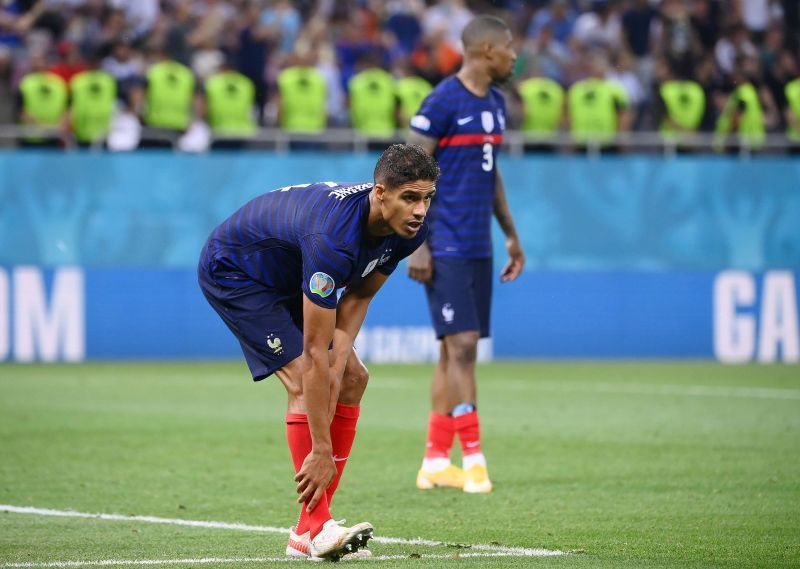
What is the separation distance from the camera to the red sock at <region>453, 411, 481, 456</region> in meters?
8.74

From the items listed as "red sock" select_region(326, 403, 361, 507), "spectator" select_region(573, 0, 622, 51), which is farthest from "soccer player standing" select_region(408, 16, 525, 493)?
"spectator" select_region(573, 0, 622, 51)

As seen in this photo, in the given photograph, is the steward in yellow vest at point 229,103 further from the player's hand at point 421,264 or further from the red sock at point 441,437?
the red sock at point 441,437

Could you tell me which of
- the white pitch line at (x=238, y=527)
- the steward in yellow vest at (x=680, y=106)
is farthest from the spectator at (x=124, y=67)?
the white pitch line at (x=238, y=527)

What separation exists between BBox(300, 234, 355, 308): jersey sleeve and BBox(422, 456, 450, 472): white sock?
301 centimetres

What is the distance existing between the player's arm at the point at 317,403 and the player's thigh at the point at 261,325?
41cm

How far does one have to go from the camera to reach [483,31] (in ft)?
29.6

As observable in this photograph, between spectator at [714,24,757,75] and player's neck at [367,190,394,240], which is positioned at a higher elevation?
spectator at [714,24,757,75]

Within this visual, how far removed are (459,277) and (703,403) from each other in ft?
18.2

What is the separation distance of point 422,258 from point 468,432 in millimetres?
1117

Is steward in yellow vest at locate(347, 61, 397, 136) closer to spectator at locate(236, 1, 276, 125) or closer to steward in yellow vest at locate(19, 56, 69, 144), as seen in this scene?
spectator at locate(236, 1, 276, 125)

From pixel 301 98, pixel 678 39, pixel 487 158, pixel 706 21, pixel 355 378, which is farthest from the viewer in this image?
pixel 706 21

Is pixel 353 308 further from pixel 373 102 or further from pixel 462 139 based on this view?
pixel 373 102

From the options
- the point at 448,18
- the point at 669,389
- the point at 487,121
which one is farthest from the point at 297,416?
the point at 448,18

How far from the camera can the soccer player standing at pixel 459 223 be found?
29.3 feet
